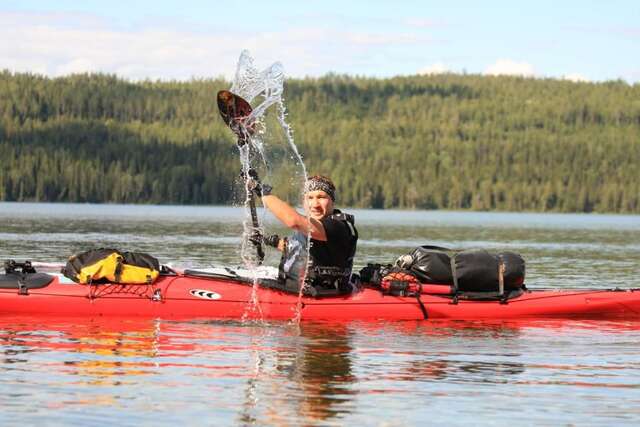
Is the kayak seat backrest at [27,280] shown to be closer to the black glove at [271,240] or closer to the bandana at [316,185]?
the black glove at [271,240]

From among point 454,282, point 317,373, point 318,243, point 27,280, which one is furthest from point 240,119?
point 317,373

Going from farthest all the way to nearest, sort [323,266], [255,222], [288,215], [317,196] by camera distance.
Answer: [255,222] → [323,266] → [317,196] → [288,215]

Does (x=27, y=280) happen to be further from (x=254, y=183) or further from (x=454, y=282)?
(x=454, y=282)

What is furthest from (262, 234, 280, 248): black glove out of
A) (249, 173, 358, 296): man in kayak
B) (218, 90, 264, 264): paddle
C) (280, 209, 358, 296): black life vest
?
(218, 90, 264, 264): paddle

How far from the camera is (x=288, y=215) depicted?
1385cm

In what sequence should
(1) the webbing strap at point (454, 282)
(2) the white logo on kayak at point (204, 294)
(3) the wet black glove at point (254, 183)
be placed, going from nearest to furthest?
1. (3) the wet black glove at point (254, 183)
2. (2) the white logo on kayak at point (204, 294)
3. (1) the webbing strap at point (454, 282)

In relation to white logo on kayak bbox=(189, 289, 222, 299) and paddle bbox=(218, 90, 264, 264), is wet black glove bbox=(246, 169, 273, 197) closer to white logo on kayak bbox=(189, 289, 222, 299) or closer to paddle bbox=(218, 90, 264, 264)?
paddle bbox=(218, 90, 264, 264)

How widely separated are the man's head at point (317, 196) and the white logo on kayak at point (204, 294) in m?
1.80

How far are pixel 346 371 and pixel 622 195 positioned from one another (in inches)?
6760

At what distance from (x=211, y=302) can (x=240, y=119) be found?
2341 millimetres

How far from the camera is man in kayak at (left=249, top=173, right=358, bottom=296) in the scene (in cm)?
1470

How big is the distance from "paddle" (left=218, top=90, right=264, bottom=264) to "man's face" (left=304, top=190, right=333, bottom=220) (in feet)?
3.26

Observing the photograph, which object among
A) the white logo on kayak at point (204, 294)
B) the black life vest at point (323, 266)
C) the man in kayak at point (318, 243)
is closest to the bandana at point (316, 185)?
the man in kayak at point (318, 243)

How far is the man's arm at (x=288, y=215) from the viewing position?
1380 centimetres
